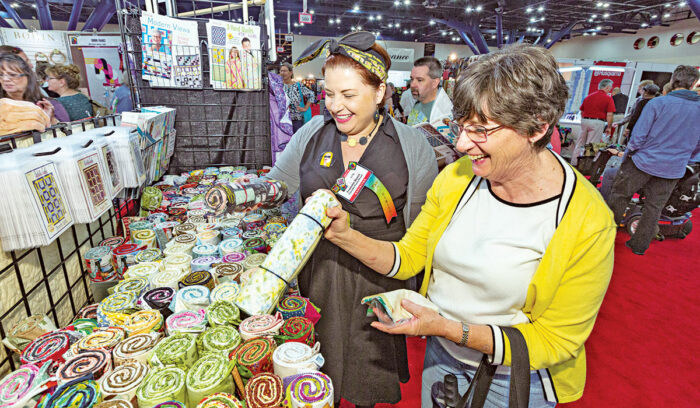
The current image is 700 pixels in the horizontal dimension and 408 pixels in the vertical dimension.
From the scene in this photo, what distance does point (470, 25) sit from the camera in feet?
56.6

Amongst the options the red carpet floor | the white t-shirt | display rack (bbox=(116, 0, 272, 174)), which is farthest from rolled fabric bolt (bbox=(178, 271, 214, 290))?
display rack (bbox=(116, 0, 272, 174))

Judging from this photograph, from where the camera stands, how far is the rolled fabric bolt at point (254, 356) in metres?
0.92

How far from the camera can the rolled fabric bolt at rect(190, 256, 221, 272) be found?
52.4 inches

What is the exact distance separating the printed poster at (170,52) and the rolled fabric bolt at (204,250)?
4.84ft

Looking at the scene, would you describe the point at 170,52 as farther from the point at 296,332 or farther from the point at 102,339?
the point at 296,332

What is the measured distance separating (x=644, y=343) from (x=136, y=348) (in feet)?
10.8

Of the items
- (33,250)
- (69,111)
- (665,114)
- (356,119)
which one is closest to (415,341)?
(356,119)

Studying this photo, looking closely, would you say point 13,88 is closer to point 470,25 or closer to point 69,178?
point 69,178

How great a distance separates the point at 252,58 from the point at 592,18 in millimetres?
19339

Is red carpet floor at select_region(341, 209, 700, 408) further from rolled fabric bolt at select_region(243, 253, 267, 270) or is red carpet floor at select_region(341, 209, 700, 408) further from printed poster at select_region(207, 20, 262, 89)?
printed poster at select_region(207, 20, 262, 89)

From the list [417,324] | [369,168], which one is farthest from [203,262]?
[417,324]

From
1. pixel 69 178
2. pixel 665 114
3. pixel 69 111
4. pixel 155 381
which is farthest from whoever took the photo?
pixel 665 114

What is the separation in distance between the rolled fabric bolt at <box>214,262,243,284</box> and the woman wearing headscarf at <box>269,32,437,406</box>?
303 mm

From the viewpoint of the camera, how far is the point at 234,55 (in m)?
2.43
